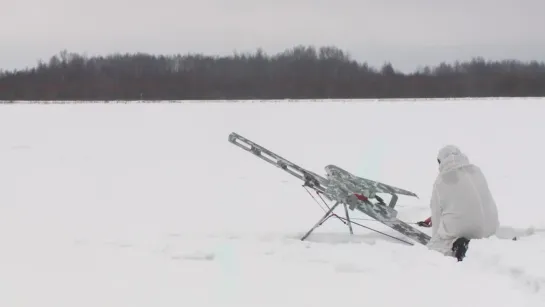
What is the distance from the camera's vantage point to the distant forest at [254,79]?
63562 millimetres

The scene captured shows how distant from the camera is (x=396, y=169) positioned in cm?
1469

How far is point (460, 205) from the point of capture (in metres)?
5.87

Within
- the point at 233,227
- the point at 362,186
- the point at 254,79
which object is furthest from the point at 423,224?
the point at 254,79

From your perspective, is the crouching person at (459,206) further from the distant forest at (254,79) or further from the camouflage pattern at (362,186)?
the distant forest at (254,79)

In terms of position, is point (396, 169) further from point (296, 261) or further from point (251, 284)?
point (251, 284)

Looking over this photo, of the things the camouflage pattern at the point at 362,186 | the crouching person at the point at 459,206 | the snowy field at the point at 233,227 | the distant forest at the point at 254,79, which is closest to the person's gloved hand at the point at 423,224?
the camouflage pattern at the point at 362,186

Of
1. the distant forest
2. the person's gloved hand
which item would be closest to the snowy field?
the person's gloved hand

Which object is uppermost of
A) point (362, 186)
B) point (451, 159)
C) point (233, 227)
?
point (451, 159)

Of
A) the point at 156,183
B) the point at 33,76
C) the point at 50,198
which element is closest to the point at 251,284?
the point at 50,198

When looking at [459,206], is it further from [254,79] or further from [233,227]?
[254,79]

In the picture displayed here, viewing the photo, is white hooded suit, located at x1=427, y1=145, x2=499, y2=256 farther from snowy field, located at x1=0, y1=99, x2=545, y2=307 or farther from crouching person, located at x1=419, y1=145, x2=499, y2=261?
snowy field, located at x1=0, y1=99, x2=545, y2=307

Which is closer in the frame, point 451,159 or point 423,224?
point 451,159

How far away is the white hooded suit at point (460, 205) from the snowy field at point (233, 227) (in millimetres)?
Answer: 225

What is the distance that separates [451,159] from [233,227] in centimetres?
317
